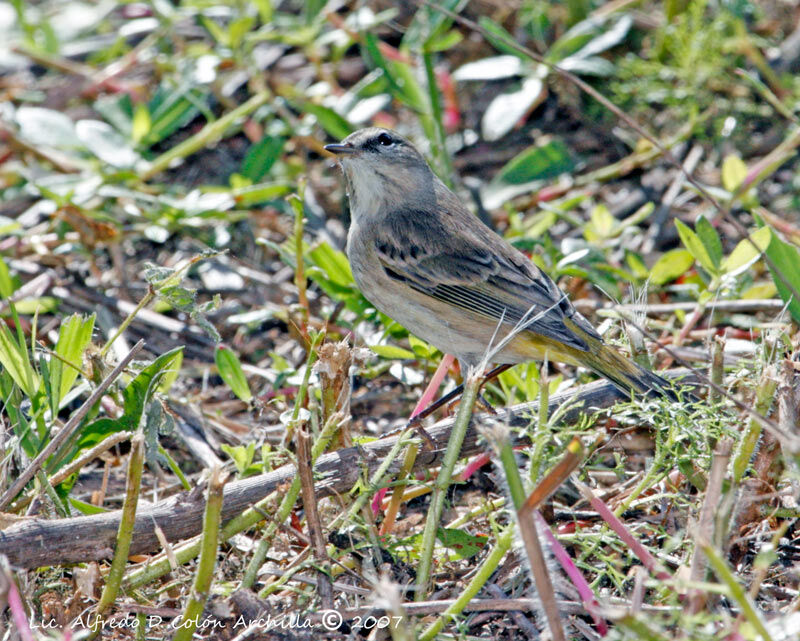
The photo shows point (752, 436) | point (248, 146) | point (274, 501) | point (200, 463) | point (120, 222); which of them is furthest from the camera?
point (248, 146)

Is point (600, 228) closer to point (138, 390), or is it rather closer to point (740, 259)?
point (740, 259)

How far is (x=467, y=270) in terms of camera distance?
4914 millimetres

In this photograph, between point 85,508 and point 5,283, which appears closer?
point 85,508

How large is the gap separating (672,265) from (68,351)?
3175 mm

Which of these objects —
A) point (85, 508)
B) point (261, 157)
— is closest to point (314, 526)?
point (85, 508)

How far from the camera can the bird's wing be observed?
4.79 meters

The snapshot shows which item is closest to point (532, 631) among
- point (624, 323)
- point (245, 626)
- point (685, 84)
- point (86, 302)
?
point (245, 626)

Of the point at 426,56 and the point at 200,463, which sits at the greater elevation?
the point at 426,56

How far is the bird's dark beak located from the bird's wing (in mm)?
453

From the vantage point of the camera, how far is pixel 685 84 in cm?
645

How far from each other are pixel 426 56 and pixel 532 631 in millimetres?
3914

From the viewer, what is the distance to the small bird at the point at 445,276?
14.8 ft

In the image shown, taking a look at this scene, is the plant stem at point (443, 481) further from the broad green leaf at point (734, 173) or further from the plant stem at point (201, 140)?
the plant stem at point (201, 140)

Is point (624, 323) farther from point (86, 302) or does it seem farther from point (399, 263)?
point (86, 302)
